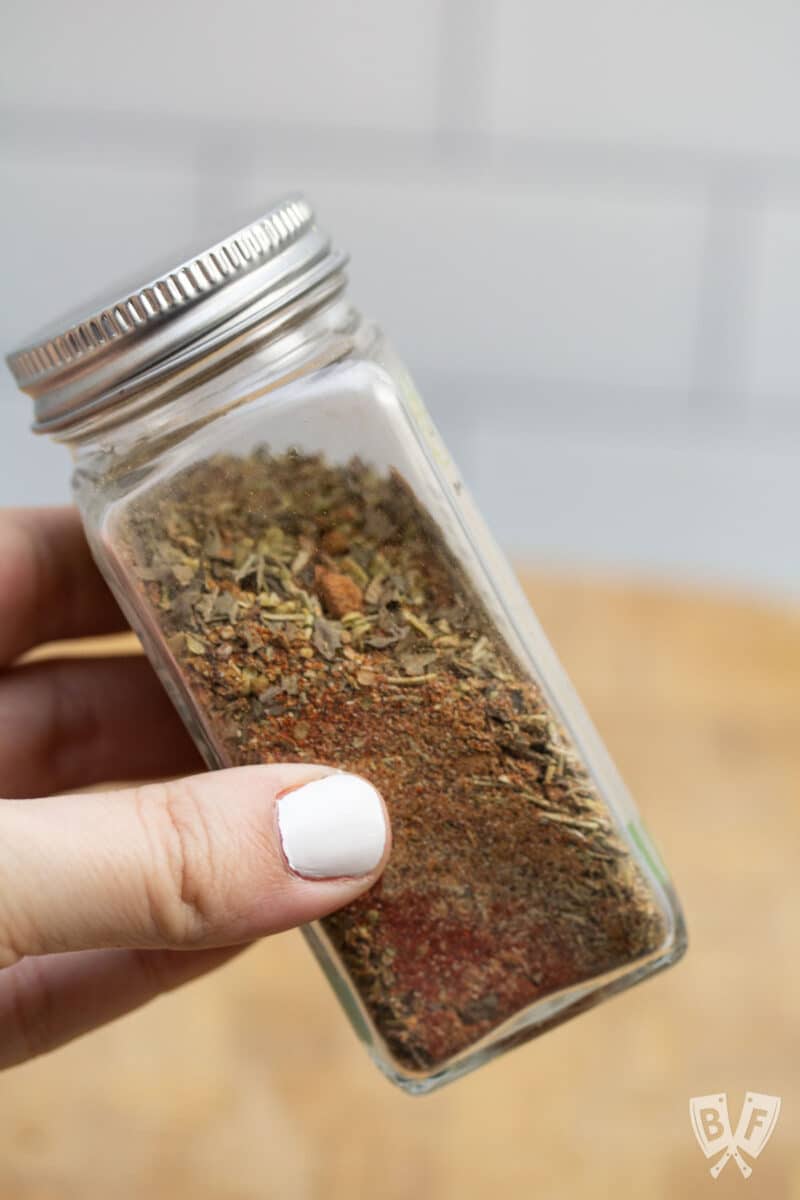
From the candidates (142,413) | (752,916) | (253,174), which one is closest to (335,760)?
(142,413)

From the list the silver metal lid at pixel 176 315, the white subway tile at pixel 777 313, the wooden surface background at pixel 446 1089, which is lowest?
the wooden surface background at pixel 446 1089

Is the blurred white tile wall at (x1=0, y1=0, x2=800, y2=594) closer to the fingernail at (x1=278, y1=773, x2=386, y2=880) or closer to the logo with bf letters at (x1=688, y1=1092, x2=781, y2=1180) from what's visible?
the logo with bf letters at (x1=688, y1=1092, x2=781, y2=1180)

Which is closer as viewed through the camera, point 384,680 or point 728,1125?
point 384,680

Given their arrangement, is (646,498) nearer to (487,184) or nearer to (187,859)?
(487,184)

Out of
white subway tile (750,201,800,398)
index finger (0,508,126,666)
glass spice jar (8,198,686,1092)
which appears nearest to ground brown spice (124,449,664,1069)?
glass spice jar (8,198,686,1092)

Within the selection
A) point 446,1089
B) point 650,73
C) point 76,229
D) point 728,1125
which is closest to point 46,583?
point 446,1089

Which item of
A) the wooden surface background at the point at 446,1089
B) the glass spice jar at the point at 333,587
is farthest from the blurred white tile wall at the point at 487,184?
the glass spice jar at the point at 333,587

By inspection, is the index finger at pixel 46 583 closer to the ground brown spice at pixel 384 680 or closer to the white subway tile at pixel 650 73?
the ground brown spice at pixel 384 680
